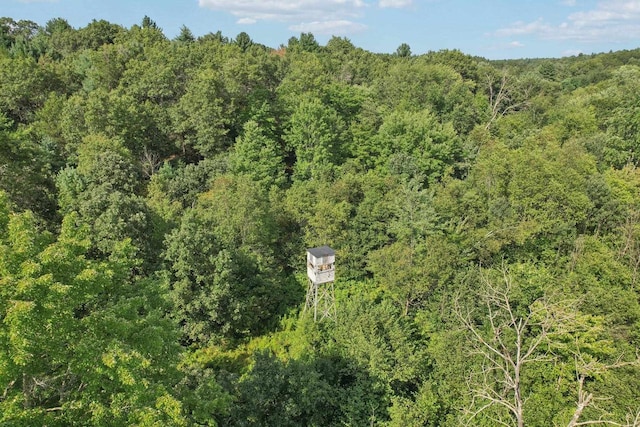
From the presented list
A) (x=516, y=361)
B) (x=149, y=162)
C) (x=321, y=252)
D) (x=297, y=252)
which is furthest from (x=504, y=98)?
(x=516, y=361)

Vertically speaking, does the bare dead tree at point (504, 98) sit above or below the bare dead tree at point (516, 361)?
above

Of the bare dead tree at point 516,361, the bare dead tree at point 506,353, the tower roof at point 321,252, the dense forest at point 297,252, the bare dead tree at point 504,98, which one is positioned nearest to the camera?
the bare dead tree at point 516,361

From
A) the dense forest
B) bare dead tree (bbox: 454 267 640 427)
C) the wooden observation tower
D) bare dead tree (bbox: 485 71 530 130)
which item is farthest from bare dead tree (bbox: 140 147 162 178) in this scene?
bare dead tree (bbox: 485 71 530 130)

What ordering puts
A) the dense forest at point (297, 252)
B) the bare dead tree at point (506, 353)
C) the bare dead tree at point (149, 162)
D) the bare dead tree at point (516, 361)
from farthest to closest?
the bare dead tree at point (149, 162)
the dense forest at point (297, 252)
the bare dead tree at point (506, 353)
the bare dead tree at point (516, 361)

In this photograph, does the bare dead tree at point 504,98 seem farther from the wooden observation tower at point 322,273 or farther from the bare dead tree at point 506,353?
the bare dead tree at point 506,353

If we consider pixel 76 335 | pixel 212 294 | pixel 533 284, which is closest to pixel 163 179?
pixel 212 294

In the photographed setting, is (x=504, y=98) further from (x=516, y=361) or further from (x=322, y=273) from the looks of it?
(x=516, y=361)

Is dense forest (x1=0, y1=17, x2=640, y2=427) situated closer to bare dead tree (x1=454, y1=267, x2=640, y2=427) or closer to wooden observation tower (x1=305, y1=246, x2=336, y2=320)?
bare dead tree (x1=454, y1=267, x2=640, y2=427)

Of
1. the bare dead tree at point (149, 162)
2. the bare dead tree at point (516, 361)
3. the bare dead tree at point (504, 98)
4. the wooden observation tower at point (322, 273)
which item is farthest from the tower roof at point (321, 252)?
the bare dead tree at point (504, 98)

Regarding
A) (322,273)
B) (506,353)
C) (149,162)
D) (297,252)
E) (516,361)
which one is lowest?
(297,252)
